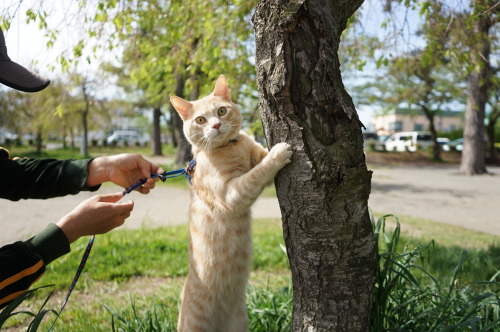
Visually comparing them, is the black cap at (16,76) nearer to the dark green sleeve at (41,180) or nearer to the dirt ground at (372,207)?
the dark green sleeve at (41,180)

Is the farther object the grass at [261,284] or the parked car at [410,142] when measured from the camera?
the parked car at [410,142]

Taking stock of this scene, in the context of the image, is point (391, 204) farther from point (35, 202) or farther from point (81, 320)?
point (35, 202)

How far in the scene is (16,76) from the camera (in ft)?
5.80

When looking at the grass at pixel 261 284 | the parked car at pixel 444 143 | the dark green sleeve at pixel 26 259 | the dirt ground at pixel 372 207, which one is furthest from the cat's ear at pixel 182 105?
the parked car at pixel 444 143

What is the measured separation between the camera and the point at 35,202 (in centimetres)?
898

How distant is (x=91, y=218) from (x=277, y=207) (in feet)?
23.8

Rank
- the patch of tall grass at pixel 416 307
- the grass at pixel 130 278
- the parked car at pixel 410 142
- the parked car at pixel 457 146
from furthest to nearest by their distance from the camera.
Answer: the parked car at pixel 410 142 → the parked car at pixel 457 146 → the grass at pixel 130 278 → the patch of tall grass at pixel 416 307

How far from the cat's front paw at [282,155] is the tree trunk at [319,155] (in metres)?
0.03

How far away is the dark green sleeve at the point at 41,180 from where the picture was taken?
227 cm

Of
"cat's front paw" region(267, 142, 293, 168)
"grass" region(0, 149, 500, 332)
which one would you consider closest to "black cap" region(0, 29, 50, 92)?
"grass" region(0, 149, 500, 332)

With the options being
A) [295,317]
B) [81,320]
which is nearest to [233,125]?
[295,317]

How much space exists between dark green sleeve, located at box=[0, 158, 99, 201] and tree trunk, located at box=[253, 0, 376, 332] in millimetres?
1319

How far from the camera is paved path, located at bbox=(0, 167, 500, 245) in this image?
7082 mm

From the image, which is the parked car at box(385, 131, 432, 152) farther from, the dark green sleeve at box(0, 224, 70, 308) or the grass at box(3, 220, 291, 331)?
the dark green sleeve at box(0, 224, 70, 308)
